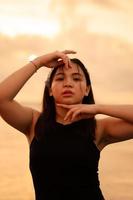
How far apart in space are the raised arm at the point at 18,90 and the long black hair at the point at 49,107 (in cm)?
11

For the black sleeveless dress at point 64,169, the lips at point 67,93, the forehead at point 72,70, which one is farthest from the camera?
the forehead at point 72,70

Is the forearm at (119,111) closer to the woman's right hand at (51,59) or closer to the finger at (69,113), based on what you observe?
the finger at (69,113)

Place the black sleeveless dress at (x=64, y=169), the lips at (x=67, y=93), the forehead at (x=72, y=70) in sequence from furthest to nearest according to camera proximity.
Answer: the forehead at (x=72, y=70), the lips at (x=67, y=93), the black sleeveless dress at (x=64, y=169)

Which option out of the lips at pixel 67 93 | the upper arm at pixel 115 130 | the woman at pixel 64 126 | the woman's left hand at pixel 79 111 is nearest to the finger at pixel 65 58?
the woman at pixel 64 126

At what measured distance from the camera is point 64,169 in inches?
173

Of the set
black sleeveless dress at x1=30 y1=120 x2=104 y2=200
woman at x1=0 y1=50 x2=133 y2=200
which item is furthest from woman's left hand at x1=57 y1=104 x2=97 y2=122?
black sleeveless dress at x1=30 y1=120 x2=104 y2=200

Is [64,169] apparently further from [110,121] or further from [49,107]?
[110,121]

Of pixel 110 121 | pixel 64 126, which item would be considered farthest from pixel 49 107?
pixel 110 121

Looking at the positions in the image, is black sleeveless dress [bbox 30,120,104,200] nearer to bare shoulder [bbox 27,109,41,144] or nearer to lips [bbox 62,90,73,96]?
bare shoulder [bbox 27,109,41,144]

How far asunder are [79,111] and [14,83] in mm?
673

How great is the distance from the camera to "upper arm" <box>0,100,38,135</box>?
4621 mm

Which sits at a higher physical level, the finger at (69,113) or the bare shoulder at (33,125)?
the finger at (69,113)

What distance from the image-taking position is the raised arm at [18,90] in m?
4.62

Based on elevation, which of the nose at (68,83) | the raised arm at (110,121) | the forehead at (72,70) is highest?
the forehead at (72,70)
